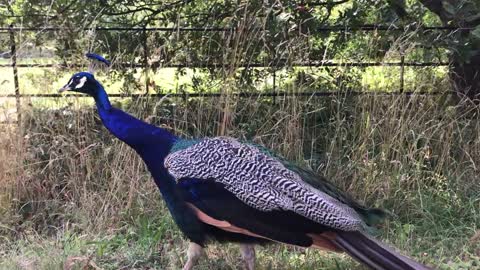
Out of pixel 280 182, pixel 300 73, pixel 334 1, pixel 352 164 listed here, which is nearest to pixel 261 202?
pixel 280 182

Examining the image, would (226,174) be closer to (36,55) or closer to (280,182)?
(280,182)

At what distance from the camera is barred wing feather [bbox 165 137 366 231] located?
9.69 ft

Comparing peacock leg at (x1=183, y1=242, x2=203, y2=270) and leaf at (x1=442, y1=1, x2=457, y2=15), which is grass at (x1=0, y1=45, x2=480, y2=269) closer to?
peacock leg at (x1=183, y1=242, x2=203, y2=270)

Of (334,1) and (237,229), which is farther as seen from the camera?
(334,1)

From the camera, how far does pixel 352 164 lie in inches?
170

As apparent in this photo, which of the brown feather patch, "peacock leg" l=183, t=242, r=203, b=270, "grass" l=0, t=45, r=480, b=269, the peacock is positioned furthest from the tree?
"peacock leg" l=183, t=242, r=203, b=270

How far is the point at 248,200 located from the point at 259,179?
13 centimetres

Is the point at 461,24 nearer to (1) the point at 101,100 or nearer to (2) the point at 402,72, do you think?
(2) the point at 402,72

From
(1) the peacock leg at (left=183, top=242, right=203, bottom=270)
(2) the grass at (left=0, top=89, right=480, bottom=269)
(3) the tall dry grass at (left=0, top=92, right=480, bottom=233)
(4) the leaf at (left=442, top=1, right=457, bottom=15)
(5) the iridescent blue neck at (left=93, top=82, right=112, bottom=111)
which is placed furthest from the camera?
(4) the leaf at (left=442, top=1, right=457, bottom=15)

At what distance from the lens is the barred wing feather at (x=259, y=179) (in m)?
2.95

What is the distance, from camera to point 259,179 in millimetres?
3055

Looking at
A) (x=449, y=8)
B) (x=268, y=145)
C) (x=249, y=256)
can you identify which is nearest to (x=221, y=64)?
(x=268, y=145)

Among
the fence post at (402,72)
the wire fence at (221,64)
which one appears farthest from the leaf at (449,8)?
the fence post at (402,72)

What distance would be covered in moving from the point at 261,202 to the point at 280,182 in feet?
0.52
